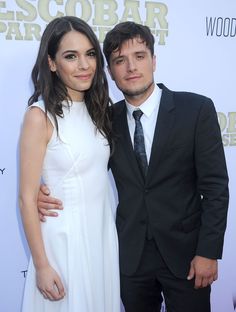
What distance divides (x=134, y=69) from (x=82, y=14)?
0.46 metres

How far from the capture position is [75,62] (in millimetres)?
1265

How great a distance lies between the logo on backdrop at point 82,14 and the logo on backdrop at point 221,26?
0.79 feet

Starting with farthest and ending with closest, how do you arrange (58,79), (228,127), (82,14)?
1. (228,127)
2. (82,14)
3. (58,79)

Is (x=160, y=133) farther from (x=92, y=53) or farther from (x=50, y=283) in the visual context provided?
(x=50, y=283)

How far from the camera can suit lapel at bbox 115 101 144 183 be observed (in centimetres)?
134

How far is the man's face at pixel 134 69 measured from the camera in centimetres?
135

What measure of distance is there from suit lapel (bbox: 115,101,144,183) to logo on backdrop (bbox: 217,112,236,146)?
2.40ft

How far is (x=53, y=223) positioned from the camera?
1.28 m

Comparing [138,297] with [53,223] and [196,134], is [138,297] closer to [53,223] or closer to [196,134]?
[53,223]

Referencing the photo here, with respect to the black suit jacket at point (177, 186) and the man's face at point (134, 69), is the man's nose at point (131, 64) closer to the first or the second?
the man's face at point (134, 69)

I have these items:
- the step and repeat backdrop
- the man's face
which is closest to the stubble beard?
the man's face

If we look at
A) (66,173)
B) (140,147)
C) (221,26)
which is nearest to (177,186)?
(140,147)

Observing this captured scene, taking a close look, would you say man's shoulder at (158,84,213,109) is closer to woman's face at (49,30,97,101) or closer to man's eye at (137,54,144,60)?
man's eye at (137,54,144,60)

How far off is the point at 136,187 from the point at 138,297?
453 millimetres
